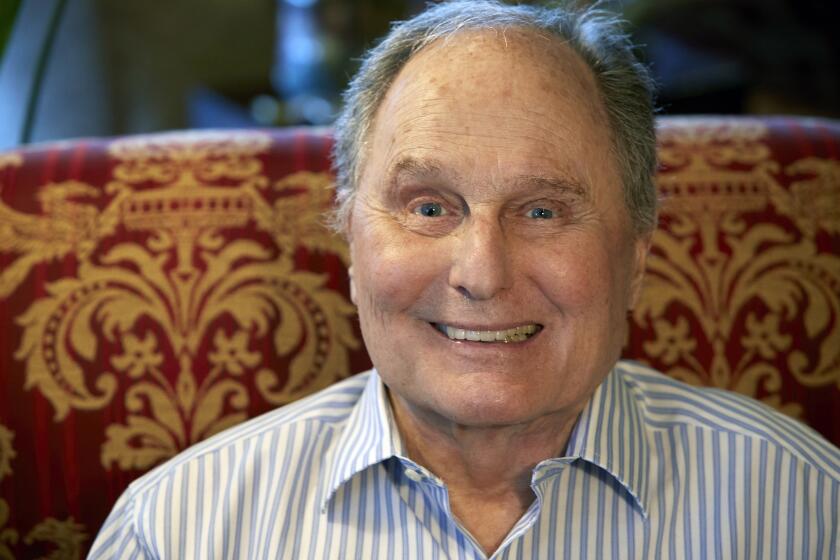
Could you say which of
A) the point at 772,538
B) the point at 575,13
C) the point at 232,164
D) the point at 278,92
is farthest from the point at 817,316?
the point at 278,92

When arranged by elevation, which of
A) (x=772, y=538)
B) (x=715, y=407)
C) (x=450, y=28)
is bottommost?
(x=772, y=538)

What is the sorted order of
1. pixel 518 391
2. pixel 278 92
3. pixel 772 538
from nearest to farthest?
pixel 518 391
pixel 772 538
pixel 278 92

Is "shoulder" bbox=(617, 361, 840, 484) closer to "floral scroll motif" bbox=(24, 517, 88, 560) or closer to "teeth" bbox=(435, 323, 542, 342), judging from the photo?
"teeth" bbox=(435, 323, 542, 342)

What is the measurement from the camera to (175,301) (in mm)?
1590

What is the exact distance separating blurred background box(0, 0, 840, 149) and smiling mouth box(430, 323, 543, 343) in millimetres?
1972

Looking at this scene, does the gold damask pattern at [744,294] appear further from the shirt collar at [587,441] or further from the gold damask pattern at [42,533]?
the gold damask pattern at [42,533]

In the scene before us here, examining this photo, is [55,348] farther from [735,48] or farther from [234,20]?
[735,48]

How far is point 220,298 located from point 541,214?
0.53m

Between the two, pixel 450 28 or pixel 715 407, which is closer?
pixel 450 28

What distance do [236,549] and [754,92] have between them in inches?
187

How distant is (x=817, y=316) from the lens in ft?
5.38

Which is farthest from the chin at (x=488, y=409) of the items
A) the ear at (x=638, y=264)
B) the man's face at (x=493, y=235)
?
the ear at (x=638, y=264)

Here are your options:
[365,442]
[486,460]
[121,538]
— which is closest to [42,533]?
[121,538]

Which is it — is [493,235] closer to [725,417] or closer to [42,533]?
[725,417]
